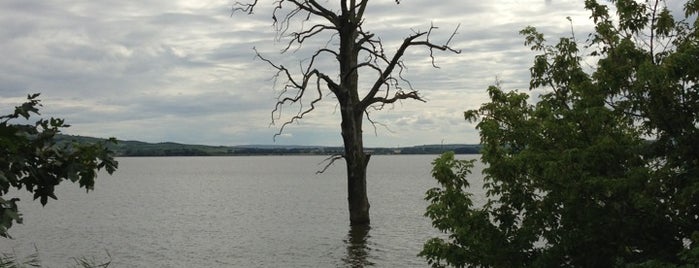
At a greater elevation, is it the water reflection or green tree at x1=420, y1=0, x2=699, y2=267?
green tree at x1=420, y1=0, x2=699, y2=267

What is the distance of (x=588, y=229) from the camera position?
11.6 meters

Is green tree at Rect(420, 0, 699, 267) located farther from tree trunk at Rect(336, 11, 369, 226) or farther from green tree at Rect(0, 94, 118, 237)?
tree trunk at Rect(336, 11, 369, 226)

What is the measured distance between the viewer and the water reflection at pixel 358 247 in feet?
81.9

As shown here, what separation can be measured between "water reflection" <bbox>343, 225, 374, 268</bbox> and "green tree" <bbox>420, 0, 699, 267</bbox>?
452 inches

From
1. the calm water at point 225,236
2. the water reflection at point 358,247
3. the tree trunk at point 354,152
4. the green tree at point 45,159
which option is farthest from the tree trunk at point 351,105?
the green tree at point 45,159

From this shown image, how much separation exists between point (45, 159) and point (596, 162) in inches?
340

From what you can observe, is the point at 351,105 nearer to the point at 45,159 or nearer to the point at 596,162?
the point at 596,162

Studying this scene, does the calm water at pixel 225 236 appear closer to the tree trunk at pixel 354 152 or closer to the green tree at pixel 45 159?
the tree trunk at pixel 354 152

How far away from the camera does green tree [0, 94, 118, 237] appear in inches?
262

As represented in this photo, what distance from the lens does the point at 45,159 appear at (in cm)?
698

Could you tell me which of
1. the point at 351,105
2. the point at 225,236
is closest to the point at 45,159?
the point at 351,105

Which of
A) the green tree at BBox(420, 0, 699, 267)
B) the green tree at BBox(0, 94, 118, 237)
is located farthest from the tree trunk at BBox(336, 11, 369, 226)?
the green tree at BBox(0, 94, 118, 237)

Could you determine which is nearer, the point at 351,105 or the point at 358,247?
the point at 358,247

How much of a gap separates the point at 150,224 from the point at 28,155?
1473 inches
